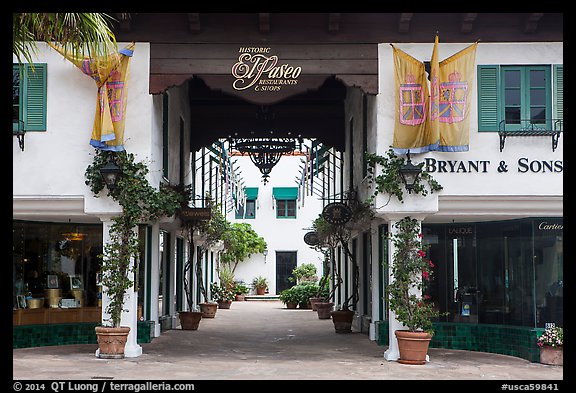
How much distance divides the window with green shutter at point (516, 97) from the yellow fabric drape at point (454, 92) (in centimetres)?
48

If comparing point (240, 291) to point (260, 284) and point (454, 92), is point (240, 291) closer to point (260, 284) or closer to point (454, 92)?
point (260, 284)

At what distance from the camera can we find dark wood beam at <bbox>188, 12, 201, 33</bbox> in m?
13.7

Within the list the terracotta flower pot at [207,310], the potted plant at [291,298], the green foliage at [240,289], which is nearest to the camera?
the terracotta flower pot at [207,310]

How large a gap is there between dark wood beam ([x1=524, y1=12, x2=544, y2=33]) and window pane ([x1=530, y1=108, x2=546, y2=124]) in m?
1.41

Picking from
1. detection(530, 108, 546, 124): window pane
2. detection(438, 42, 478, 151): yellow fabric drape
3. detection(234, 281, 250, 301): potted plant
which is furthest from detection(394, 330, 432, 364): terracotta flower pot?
detection(234, 281, 250, 301): potted plant

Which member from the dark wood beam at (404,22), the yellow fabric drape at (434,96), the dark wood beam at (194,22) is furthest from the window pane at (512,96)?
the dark wood beam at (194,22)

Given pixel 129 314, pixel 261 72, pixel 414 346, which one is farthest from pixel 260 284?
pixel 414 346

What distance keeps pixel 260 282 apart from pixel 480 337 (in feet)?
82.5

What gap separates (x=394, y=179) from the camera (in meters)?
13.7

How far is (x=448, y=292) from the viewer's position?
1644 centimetres

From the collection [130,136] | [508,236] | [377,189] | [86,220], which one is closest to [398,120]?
[377,189]

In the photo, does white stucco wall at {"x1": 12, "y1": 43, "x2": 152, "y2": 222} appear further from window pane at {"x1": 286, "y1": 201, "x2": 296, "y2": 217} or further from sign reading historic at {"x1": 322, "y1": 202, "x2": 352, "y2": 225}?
window pane at {"x1": 286, "y1": 201, "x2": 296, "y2": 217}

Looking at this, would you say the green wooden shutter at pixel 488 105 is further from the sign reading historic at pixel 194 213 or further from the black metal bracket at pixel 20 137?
the black metal bracket at pixel 20 137

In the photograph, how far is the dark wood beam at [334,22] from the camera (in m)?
13.7
